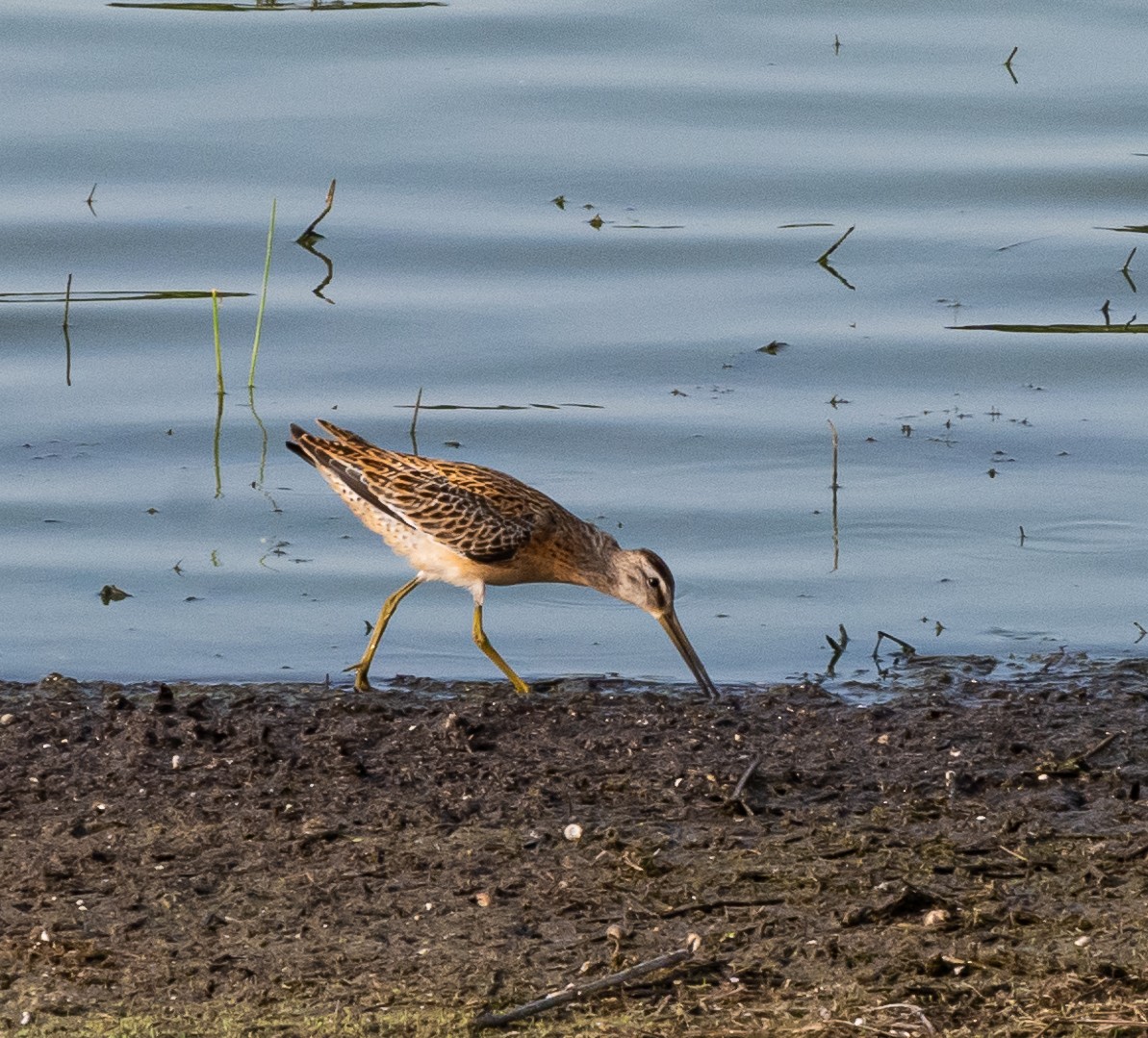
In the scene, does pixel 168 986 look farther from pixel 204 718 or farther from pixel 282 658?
pixel 282 658

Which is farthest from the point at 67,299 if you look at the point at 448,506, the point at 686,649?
the point at 686,649

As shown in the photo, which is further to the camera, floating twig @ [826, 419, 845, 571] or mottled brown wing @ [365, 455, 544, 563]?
floating twig @ [826, 419, 845, 571]

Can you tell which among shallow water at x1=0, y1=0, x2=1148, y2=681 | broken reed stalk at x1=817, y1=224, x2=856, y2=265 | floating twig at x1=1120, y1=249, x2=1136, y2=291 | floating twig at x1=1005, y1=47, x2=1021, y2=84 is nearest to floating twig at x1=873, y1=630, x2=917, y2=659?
shallow water at x1=0, y1=0, x2=1148, y2=681

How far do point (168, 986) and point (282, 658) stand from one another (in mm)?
3199

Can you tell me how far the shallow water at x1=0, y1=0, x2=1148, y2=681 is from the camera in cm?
874

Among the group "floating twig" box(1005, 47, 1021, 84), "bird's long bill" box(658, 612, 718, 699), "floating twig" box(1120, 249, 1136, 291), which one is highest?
"floating twig" box(1005, 47, 1021, 84)

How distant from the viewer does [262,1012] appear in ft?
15.8

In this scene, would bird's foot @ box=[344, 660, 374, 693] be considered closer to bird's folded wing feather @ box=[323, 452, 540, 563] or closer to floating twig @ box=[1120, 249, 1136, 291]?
bird's folded wing feather @ box=[323, 452, 540, 563]

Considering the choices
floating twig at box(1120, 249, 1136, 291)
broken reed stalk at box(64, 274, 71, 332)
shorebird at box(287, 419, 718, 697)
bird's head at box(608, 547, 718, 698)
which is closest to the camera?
bird's head at box(608, 547, 718, 698)

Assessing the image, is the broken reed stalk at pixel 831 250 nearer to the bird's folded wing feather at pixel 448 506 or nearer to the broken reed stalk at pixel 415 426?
the broken reed stalk at pixel 415 426

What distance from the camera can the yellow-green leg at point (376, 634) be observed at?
7617mm

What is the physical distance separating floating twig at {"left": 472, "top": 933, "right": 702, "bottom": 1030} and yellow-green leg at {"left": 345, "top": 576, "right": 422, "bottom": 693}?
2.79 metres

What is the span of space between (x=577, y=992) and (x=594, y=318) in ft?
25.0

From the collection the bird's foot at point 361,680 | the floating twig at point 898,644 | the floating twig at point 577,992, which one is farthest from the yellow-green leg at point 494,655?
the floating twig at point 577,992
